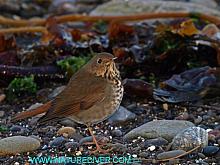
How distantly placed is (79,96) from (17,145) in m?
0.55

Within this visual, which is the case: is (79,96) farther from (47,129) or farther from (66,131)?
(47,129)

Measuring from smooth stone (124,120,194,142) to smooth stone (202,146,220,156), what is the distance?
0.30 meters

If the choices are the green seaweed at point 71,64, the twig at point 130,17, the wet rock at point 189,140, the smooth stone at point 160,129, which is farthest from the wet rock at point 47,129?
the twig at point 130,17

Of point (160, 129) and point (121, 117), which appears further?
point (121, 117)

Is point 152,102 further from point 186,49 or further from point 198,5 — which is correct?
point 198,5

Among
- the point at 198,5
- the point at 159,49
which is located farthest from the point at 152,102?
the point at 198,5

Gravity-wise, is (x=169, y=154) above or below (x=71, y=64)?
below

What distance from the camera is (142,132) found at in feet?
16.2

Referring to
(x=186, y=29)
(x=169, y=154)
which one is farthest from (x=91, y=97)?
(x=186, y=29)

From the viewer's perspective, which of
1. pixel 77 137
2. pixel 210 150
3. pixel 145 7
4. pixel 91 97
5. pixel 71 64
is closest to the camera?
pixel 210 150

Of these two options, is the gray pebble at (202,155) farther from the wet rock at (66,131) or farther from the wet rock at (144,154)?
the wet rock at (66,131)

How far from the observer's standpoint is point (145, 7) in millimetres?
8852

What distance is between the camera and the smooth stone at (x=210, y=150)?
14.9 ft

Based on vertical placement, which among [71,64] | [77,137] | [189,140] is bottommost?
[77,137]
